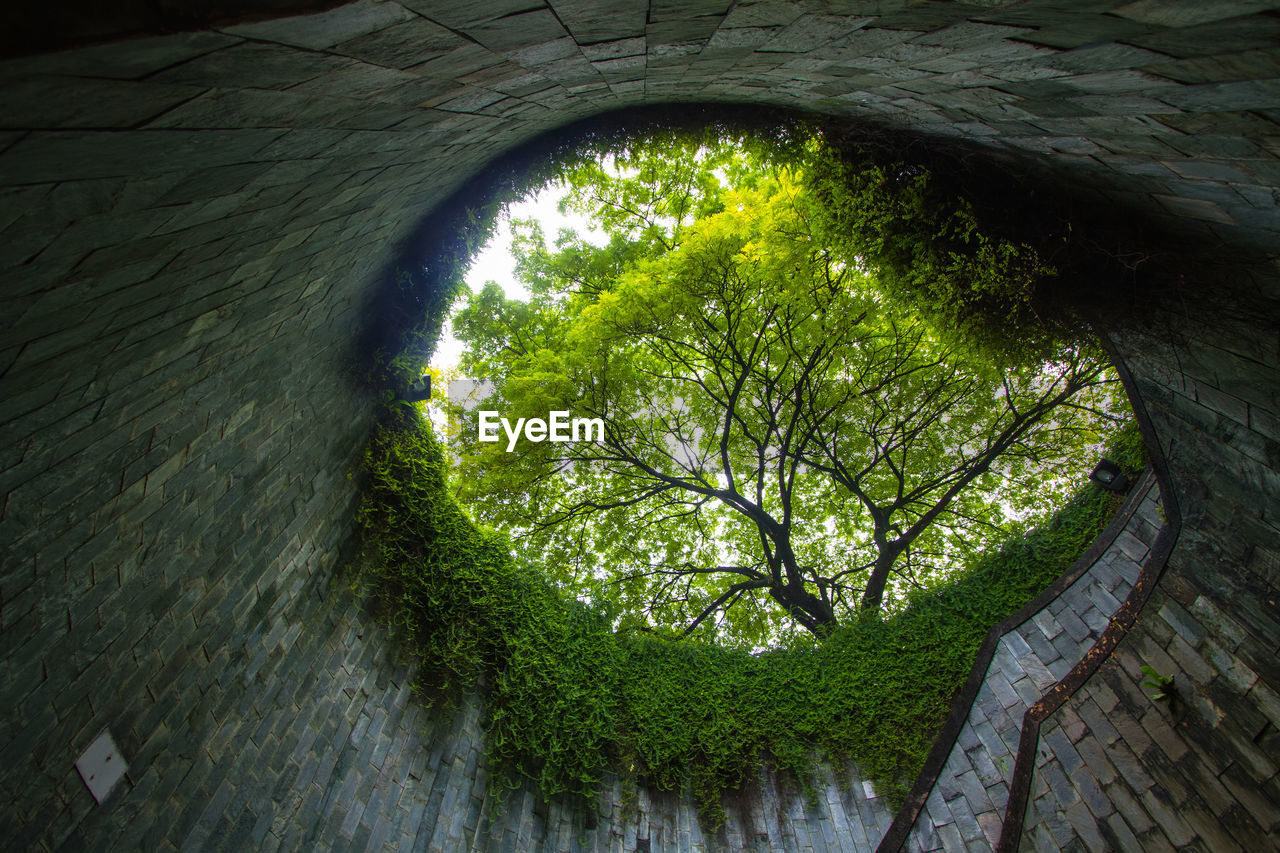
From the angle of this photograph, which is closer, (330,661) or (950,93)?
(950,93)

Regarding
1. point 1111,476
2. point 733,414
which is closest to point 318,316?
point 733,414

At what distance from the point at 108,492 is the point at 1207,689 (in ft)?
18.9

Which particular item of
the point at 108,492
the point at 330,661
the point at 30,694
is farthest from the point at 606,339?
the point at 30,694

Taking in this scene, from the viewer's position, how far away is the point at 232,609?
2945 millimetres

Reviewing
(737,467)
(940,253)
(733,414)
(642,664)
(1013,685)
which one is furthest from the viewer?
(737,467)

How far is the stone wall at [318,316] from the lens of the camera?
51.2 inches

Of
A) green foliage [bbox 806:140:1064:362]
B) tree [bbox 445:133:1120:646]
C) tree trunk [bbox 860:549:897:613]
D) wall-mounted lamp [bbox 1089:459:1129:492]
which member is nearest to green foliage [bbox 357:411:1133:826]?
wall-mounted lamp [bbox 1089:459:1129:492]

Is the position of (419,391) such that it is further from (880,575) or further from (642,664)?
(880,575)

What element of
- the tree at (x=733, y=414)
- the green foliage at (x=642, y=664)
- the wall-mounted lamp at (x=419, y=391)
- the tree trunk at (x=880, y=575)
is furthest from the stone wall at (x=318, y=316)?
the tree trunk at (x=880, y=575)

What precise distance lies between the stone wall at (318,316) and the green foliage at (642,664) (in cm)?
66

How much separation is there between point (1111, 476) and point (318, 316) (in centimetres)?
656

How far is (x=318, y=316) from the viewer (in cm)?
345

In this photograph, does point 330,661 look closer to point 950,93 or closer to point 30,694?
point 30,694

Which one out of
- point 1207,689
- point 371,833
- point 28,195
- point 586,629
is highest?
point 586,629
